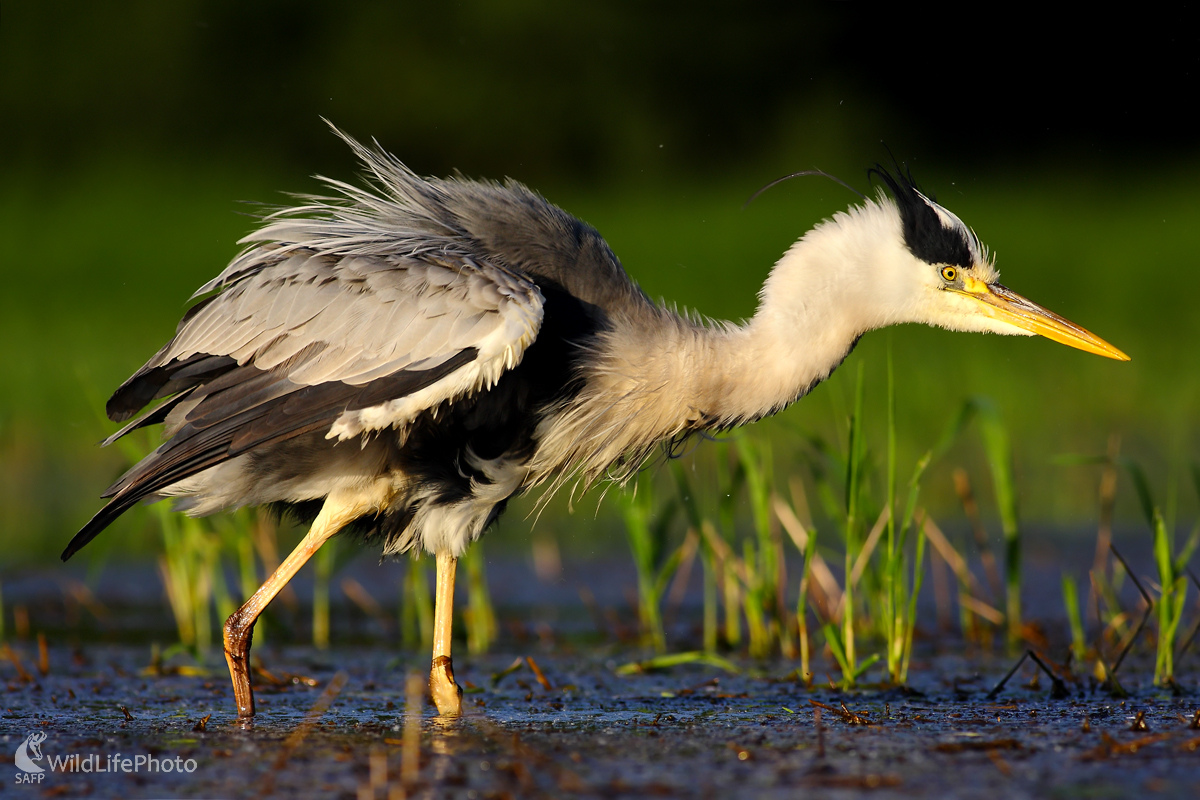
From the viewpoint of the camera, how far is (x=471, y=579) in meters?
6.63

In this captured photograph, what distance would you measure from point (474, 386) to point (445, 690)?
48.7 inches

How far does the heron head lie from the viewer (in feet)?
17.2

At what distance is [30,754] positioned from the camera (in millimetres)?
4281

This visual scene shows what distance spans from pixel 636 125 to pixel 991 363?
2301 cm

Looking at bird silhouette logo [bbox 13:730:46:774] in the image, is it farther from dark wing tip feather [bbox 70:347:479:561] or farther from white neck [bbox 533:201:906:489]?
white neck [bbox 533:201:906:489]

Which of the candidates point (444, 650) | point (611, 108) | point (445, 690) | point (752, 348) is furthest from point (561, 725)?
point (611, 108)

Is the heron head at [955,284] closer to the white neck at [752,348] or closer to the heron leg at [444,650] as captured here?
the white neck at [752,348]

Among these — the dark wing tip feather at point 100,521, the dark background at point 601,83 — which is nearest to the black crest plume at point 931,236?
the dark wing tip feather at point 100,521

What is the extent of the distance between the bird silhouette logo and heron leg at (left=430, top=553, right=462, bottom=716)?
144 cm

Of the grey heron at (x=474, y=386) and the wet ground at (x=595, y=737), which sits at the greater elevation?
the grey heron at (x=474, y=386)

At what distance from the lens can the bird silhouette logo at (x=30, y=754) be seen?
4.16 meters

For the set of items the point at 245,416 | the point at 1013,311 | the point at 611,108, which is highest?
the point at 611,108

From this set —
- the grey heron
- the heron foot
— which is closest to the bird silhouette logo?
the grey heron

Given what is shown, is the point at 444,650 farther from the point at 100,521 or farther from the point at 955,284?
the point at 955,284
